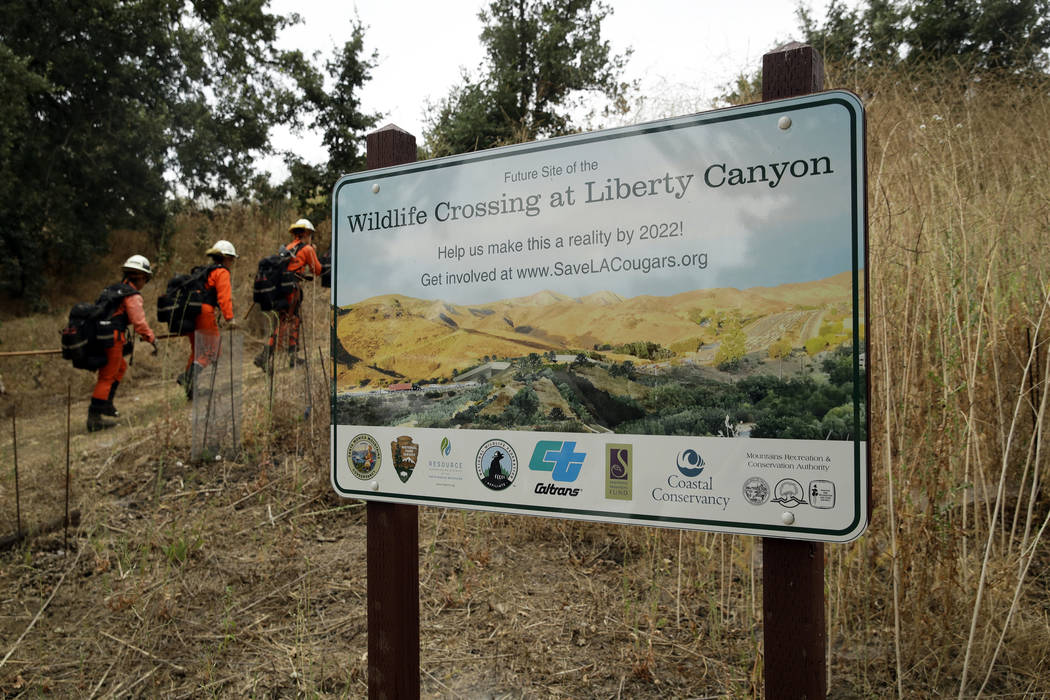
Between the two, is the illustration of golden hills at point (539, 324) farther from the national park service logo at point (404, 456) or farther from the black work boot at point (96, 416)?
the black work boot at point (96, 416)

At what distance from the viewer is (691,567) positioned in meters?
3.21

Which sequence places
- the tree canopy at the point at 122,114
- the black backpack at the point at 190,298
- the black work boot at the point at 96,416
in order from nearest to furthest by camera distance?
1. the black work boot at the point at 96,416
2. the black backpack at the point at 190,298
3. the tree canopy at the point at 122,114

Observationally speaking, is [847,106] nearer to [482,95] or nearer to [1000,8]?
[1000,8]

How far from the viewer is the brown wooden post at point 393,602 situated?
2008 mm

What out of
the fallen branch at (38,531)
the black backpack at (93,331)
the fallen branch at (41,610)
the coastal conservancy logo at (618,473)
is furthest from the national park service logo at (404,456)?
the black backpack at (93,331)

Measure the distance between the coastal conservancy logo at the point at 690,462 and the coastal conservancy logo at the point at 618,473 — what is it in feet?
0.40

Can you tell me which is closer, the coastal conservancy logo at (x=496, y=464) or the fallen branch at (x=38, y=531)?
the coastal conservancy logo at (x=496, y=464)

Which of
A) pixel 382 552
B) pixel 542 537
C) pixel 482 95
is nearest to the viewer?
pixel 382 552

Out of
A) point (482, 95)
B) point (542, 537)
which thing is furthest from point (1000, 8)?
point (542, 537)

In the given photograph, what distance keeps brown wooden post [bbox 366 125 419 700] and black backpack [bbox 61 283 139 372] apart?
21.6 ft

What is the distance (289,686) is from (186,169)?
1688 cm

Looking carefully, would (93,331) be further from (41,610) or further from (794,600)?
(794,600)

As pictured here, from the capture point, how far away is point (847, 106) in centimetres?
139

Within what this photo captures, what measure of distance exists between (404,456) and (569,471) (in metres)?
0.52
